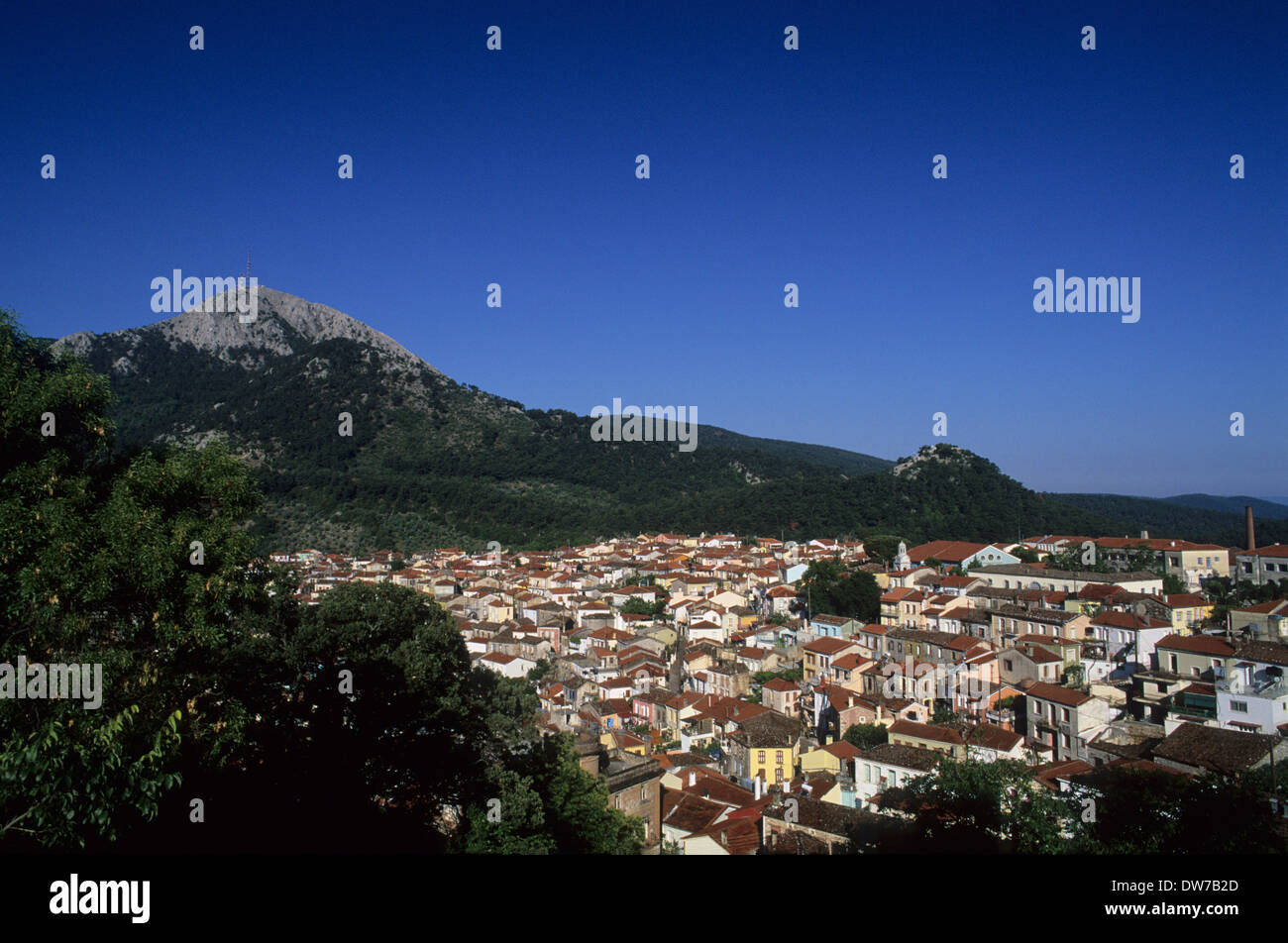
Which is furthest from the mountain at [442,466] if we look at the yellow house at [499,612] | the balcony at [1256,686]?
the balcony at [1256,686]

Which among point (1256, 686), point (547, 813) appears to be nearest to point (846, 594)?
point (1256, 686)

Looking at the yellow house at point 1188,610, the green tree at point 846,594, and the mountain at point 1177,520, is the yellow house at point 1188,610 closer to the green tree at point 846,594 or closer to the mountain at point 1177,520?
the green tree at point 846,594

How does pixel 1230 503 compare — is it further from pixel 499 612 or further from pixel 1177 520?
pixel 499 612

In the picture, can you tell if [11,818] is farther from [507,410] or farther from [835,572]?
[507,410]

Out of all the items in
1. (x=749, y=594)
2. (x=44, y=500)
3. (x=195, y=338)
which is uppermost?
(x=195, y=338)
